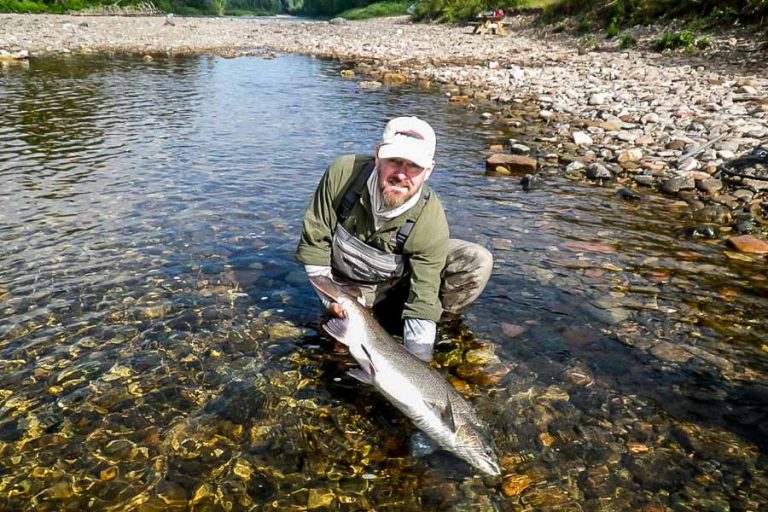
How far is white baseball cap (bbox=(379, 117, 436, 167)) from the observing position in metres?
4.71

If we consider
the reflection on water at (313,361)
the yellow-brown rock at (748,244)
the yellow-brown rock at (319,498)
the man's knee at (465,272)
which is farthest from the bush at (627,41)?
the yellow-brown rock at (319,498)

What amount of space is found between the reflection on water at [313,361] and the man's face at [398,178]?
1.88 metres

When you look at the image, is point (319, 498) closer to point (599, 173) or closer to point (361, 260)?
point (361, 260)

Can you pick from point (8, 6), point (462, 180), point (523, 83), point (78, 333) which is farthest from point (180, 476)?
point (8, 6)

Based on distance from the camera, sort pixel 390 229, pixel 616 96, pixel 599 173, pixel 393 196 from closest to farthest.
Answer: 1. pixel 393 196
2. pixel 390 229
3. pixel 599 173
4. pixel 616 96

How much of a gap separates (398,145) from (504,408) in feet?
8.55

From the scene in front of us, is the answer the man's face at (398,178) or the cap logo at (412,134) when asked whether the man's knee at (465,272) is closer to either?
the man's face at (398,178)

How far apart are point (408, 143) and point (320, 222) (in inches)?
53.2

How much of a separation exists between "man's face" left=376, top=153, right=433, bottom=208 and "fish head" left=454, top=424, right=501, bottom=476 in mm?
2046

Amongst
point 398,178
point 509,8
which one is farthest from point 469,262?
point 509,8

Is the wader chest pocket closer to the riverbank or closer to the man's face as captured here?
the man's face

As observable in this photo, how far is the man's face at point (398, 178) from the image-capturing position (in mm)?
4852

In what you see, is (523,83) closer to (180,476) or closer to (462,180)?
(462,180)

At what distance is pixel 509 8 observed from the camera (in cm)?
5925
